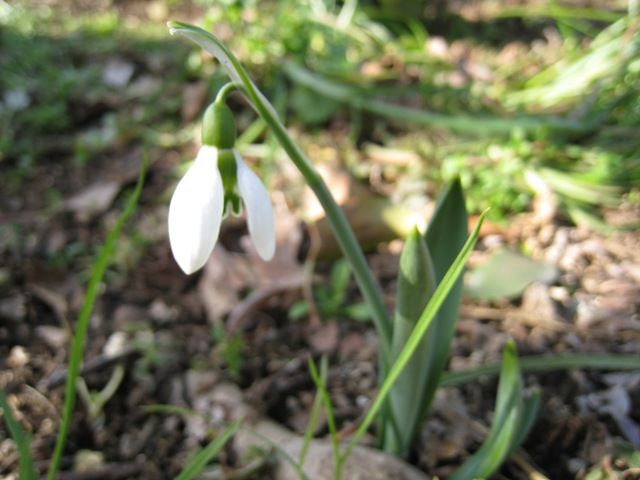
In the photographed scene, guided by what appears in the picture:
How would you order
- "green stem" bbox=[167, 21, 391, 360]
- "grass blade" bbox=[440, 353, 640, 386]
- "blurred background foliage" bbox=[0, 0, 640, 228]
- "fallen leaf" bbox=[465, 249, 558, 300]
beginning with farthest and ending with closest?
"blurred background foliage" bbox=[0, 0, 640, 228] → "fallen leaf" bbox=[465, 249, 558, 300] → "grass blade" bbox=[440, 353, 640, 386] → "green stem" bbox=[167, 21, 391, 360]

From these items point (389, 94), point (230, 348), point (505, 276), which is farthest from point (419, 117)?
point (230, 348)

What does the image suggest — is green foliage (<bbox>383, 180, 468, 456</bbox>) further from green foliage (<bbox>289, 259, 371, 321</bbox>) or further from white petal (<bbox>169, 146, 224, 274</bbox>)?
green foliage (<bbox>289, 259, 371, 321</bbox>)

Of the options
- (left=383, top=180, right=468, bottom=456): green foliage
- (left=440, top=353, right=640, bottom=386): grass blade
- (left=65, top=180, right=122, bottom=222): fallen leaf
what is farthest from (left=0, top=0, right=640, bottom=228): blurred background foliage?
(left=383, top=180, right=468, bottom=456): green foliage

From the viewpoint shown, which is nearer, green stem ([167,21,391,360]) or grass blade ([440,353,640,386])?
green stem ([167,21,391,360])

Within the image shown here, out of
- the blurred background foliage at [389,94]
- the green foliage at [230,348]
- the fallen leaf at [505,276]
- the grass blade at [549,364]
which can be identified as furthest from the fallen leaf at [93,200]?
the grass blade at [549,364]

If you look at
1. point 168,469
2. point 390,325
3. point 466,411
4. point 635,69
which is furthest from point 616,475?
point 635,69

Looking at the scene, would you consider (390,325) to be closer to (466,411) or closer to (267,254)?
(267,254)

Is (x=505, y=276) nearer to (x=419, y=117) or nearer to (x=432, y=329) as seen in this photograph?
(x=432, y=329)

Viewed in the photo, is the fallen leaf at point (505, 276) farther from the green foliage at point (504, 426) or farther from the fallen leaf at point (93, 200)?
the fallen leaf at point (93, 200)
